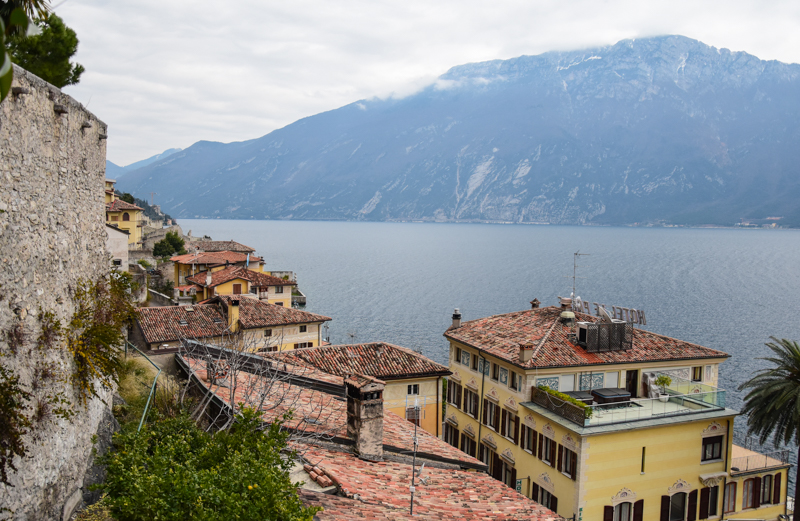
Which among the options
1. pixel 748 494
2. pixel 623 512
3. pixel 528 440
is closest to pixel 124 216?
pixel 528 440

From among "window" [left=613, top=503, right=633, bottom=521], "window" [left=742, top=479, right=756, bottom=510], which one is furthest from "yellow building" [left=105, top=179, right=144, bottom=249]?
"window" [left=742, top=479, right=756, bottom=510]

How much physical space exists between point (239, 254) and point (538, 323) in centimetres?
5720

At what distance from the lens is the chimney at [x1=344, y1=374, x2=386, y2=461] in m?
15.8

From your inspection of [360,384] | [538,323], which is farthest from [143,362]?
[538,323]

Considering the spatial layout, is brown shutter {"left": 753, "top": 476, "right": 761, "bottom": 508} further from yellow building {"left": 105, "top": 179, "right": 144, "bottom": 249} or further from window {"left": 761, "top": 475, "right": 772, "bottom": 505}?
yellow building {"left": 105, "top": 179, "right": 144, "bottom": 249}

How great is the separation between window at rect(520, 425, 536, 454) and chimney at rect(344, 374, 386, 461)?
42.1 ft

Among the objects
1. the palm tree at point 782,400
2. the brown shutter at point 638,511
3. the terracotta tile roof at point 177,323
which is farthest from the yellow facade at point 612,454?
the terracotta tile roof at point 177,323

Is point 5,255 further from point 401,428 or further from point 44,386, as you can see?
point 401,428

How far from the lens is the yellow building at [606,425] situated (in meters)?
24.9

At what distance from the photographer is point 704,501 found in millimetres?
27328

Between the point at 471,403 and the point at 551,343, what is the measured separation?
19.8ft

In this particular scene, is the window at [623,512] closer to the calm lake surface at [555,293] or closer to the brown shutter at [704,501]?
the brown shutter at [704,501]

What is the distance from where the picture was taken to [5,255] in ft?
31.4

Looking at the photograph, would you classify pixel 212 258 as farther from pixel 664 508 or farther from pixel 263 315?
pixel 664 508
